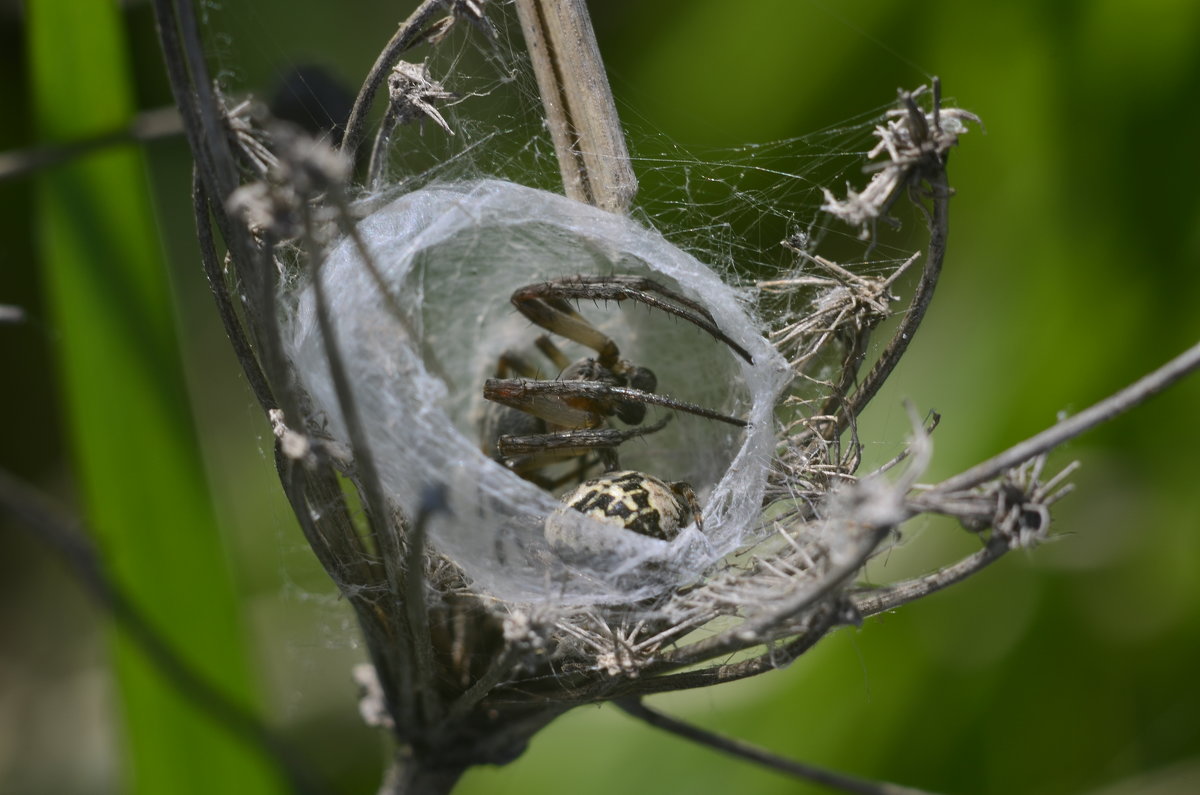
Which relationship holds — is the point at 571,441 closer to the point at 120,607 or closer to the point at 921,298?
the point at 921,298

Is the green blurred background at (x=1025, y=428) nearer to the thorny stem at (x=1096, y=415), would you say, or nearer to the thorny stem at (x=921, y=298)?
the thorny stem at (x=921, y=298)

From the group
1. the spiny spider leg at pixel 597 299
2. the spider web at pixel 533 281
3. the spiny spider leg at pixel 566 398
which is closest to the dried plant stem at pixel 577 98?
the spider web at pixel 533 281

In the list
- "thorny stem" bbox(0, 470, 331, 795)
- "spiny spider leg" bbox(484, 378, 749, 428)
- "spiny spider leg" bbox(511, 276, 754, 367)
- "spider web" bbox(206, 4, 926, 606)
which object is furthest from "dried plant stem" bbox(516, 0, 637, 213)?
"thorny stem" bbox(0, 470, 331, 795)

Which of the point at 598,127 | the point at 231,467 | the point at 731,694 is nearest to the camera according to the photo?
the point at 598,127

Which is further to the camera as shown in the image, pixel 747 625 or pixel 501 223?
pixel 501 223

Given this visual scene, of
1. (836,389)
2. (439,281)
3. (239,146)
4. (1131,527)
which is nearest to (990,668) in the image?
(1131,527)

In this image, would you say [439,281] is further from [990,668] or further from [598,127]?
[990,668]

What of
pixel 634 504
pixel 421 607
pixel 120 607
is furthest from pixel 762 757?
pixel 120 607
